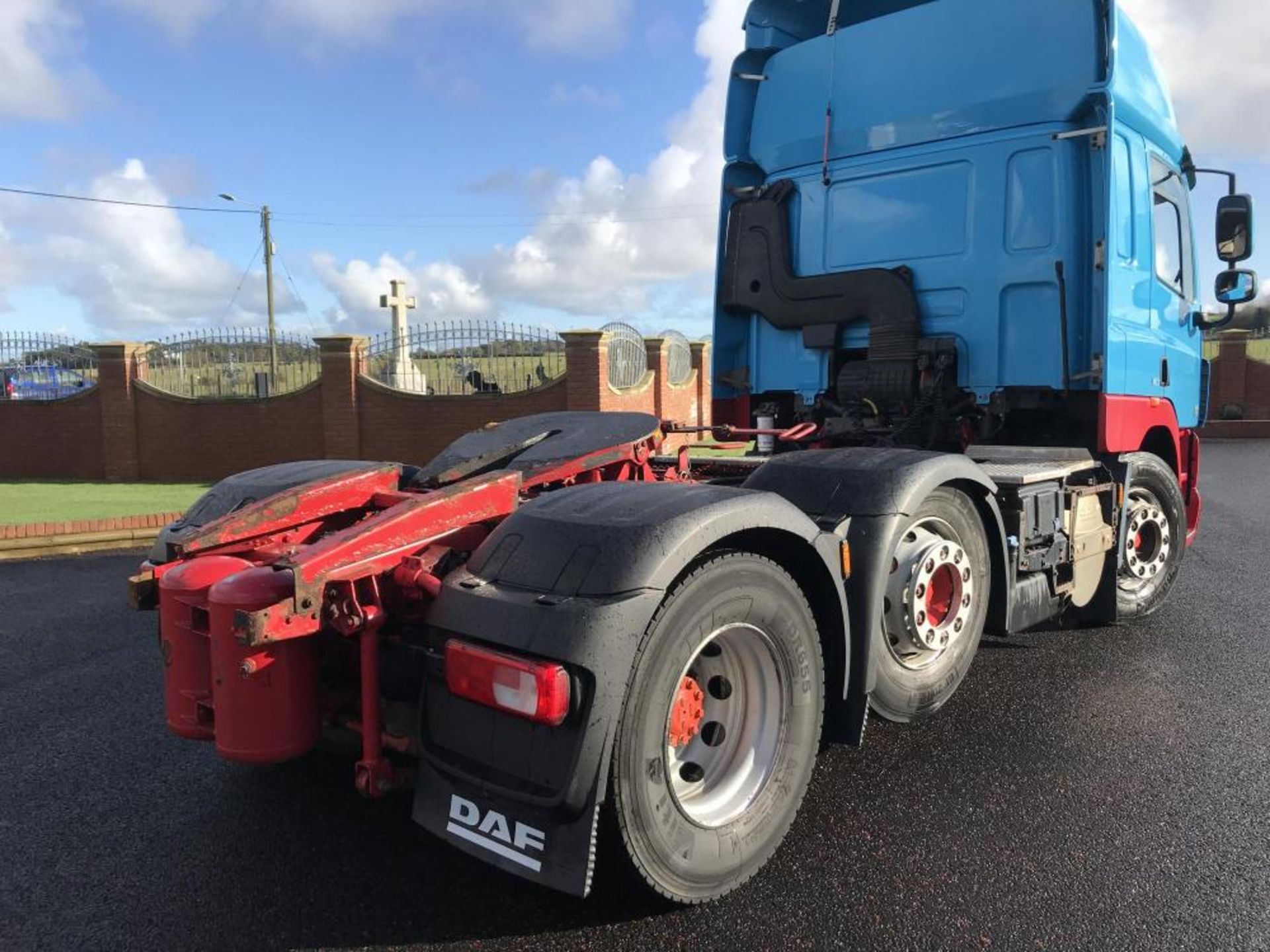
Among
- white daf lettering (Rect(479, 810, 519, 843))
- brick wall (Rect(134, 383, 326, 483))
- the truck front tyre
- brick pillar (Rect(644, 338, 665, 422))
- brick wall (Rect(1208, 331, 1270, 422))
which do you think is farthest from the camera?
brick wall (Rect(1208, 331, 1270, 422))

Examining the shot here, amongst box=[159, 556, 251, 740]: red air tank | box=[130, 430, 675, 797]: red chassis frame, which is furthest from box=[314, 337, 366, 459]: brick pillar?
box=[159, 556, 251, 740]: red air tank

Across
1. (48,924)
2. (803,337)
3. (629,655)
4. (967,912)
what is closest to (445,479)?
(629,655)

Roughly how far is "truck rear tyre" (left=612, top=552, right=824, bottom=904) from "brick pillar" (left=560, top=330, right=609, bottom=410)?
10.4m

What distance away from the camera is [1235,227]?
5664mm

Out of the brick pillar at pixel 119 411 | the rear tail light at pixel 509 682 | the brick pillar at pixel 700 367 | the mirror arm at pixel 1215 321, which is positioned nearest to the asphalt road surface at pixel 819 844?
the rear tail light at pixel 509 682

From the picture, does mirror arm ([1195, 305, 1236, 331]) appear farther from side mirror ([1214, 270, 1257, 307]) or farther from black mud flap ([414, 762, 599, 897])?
black mud flap ([414, 762, 599, 897])

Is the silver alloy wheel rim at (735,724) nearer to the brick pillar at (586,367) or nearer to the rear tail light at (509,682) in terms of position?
the rear tail light at (509,682)

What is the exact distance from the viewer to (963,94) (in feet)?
16.0

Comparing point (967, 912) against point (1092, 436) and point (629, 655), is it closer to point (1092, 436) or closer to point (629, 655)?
point (629, 655)

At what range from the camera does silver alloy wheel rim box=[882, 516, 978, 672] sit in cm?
353

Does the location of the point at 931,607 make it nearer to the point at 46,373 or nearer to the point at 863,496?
the point at 863,496

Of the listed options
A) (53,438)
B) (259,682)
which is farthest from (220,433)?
(259,682)

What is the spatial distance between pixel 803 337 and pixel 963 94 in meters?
1.52

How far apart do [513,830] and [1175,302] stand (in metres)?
5.20
